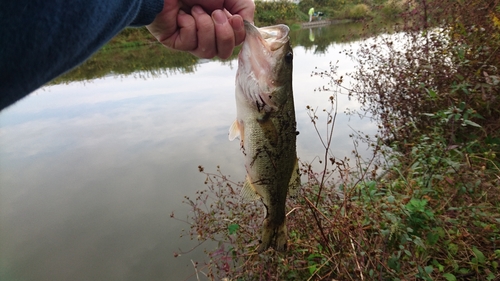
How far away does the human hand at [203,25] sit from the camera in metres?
1.44

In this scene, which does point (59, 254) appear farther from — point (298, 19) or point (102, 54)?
point (298, 19)

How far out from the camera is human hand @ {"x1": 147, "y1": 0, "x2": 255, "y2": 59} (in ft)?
4.74

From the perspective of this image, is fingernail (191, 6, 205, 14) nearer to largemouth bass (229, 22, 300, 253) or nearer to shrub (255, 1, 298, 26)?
largemouth bass (229, 22, 300, 253)

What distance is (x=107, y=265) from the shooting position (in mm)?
3061

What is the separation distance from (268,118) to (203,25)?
0.60m

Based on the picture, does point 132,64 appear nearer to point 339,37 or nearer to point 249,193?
point 339,37

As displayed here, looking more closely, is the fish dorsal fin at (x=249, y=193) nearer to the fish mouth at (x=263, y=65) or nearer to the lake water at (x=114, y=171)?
the fish mouth at (x=263, y=65)

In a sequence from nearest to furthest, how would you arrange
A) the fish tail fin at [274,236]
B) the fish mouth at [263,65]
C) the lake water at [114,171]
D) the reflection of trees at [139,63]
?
the fish mouth at [263,65] → the fish tail fin at [274,236] → the lake water at [114,171] → the reflection of trees at [139,63]

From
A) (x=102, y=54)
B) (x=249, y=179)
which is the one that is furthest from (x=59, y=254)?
(x=102, y=54)

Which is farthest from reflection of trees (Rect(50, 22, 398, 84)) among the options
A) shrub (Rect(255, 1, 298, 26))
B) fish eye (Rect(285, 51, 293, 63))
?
shrub (Rect(255, 1, 298, 26))

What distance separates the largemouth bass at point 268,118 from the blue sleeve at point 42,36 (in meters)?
0.88

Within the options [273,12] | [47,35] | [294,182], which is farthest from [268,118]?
[273,12]

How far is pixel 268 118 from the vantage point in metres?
1.62

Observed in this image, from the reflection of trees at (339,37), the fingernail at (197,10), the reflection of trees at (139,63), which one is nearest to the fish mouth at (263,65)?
the fingernail at (197,10)
